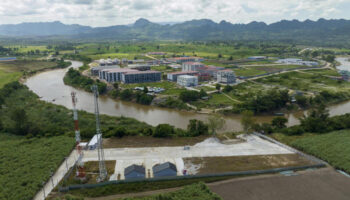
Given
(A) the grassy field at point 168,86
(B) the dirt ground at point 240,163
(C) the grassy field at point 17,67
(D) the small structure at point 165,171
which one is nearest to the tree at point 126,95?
(A) the grassy field at point 168,86

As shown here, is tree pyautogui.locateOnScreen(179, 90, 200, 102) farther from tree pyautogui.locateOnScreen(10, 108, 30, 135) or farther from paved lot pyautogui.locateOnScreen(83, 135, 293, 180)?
tree pyautogui.locateOnScreen(10, 108, 30, 135)

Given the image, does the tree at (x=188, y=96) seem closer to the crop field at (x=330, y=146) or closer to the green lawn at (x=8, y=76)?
the crop field at (x=330, y=146)

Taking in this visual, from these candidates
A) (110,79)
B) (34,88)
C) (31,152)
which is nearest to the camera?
(31,152)

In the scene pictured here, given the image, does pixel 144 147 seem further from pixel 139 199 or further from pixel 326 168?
pixel 326 168

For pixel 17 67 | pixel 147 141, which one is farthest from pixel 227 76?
pixel 17 67

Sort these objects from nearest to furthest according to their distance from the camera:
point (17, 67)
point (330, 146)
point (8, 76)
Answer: point (330, 146) < point (8, 76) < point (17, 67)

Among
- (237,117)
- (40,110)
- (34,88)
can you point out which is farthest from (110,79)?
(237,117)

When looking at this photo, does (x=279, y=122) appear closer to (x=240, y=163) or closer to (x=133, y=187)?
(x=240, y=163)
